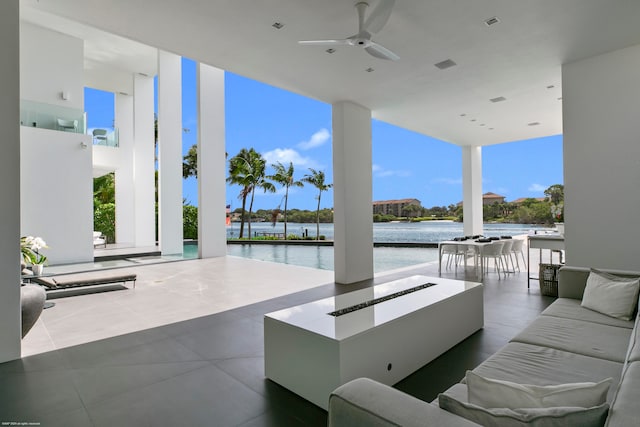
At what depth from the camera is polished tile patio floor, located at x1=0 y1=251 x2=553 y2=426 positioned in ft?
7.24

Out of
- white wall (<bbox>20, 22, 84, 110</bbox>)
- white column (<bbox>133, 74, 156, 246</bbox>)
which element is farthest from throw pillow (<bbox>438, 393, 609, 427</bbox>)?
white column (<bbox>133, 74, 156, 246</bbox>)

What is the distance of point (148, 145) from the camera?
517 inches

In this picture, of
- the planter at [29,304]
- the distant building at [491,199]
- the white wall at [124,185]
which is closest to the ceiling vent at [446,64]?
the planter at [29,304]

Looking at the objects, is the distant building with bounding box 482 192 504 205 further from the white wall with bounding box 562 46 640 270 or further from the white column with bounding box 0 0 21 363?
the white column with bounding box 0 0 21 363

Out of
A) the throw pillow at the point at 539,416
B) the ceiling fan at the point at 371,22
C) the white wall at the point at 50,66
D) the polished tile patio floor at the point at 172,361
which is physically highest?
the white wall at the point at 50,66

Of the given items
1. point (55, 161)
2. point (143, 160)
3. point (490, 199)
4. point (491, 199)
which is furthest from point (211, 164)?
Result: point (491, 199)

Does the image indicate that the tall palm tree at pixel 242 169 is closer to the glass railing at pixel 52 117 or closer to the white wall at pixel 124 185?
the white wall at pixel 124 185

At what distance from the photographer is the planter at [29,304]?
325 centimetres

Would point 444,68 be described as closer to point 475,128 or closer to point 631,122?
point 631,122

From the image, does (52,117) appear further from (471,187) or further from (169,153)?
(471,187)

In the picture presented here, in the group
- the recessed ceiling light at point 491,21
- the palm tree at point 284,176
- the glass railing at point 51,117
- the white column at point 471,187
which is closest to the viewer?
the recessed ceiling light at point 491,21

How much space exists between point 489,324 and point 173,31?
15.9ft

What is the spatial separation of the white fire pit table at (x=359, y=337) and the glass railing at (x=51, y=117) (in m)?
9.09

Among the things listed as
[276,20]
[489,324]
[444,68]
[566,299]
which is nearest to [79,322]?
[276,20]
